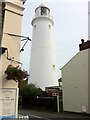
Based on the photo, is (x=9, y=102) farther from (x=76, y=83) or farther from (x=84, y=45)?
(x=84, y=45)

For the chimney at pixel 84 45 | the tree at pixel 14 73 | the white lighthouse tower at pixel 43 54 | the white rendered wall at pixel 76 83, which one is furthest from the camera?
the white lighthouse tower at pixel 43 54

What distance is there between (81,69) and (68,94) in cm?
351

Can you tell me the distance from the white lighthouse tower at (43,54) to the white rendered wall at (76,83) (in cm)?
1211

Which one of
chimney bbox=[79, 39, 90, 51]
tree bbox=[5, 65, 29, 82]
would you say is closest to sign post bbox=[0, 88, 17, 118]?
tree bbox=[5, 65, 29, 82]

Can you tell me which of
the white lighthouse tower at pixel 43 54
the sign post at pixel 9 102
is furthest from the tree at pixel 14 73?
the white lighthouse tower at pixel 43 54

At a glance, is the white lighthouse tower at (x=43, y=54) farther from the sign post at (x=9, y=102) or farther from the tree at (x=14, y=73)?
the tree at (x=14, y=73)

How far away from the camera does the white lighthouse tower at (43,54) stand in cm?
4553

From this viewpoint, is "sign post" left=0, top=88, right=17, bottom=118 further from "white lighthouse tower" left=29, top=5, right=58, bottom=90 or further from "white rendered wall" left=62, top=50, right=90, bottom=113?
"white lighthouse tower" left=29, top=5, right=58, bottom=90

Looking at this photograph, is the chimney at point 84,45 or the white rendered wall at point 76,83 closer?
the white rendered wall at point 76,83

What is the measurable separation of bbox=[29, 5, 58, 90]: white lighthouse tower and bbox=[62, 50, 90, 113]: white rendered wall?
12110 mm

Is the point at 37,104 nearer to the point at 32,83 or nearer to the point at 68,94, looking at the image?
the point at 32,83

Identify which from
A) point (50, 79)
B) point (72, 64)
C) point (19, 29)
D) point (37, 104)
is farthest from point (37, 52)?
point (19, 29)

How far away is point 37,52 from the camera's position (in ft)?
155

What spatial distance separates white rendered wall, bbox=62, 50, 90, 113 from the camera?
29.6 m
